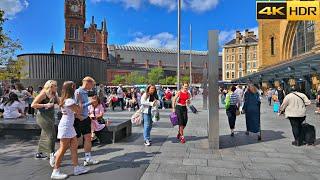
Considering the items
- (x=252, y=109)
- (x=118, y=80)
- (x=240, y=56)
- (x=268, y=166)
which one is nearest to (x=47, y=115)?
(x=268, y=166)

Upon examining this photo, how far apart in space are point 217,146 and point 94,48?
4262 inches

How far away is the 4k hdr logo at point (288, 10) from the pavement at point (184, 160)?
17.3ft

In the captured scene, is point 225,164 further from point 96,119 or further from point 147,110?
point 96,119

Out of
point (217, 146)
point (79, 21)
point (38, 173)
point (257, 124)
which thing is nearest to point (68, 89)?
point (38, 173)

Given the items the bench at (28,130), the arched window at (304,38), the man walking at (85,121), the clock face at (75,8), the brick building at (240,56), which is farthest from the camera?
the brick building at (240,56)

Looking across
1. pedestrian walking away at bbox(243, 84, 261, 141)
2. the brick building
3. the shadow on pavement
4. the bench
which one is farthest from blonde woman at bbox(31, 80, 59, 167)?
the brick building

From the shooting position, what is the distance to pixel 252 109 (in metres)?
10.4

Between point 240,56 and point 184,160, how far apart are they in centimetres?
12786

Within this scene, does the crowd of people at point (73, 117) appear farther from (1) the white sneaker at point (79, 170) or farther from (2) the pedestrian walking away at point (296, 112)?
(2) the pedestrian walking away at point (296, 112)

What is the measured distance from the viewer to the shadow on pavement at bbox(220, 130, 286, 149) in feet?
30.7

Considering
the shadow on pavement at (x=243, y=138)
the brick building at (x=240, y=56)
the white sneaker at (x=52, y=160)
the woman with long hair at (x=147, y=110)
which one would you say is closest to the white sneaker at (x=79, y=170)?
the white sneaker at (x=52, y=160)

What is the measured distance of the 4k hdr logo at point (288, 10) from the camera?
1298 centimetres

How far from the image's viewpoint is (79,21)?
345ft

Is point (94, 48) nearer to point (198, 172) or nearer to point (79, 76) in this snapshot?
point (79, 76)
